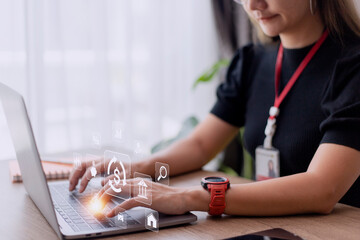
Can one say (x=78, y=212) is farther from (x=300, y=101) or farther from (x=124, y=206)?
(x=300, y=101)

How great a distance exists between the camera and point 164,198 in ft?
3.25

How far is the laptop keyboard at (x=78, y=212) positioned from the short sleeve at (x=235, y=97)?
0.63m

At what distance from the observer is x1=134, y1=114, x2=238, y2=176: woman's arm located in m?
1.43

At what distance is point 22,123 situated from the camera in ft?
3.09

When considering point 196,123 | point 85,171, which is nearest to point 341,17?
point 85,171

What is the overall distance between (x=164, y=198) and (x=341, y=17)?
2.59ft

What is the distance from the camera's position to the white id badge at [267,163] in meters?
1.38

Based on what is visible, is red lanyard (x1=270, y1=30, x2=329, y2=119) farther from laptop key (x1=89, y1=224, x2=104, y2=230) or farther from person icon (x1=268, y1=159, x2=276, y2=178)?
laptop key (x1=89, y1=224, x2=104, y2=230)

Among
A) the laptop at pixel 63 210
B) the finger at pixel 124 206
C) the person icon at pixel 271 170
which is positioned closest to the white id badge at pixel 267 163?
the person icon at pixel 271 170

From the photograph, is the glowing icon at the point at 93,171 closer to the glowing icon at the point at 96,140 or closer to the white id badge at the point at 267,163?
the glowing icon at the point at 96,140

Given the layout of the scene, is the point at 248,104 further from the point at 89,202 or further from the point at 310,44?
the point at 89,202

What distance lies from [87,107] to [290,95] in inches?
48.8

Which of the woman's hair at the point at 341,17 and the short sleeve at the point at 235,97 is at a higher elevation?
the woman's hair at the point at 341,17

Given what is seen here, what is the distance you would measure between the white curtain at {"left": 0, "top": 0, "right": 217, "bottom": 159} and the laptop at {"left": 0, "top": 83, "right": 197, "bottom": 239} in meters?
0.82
